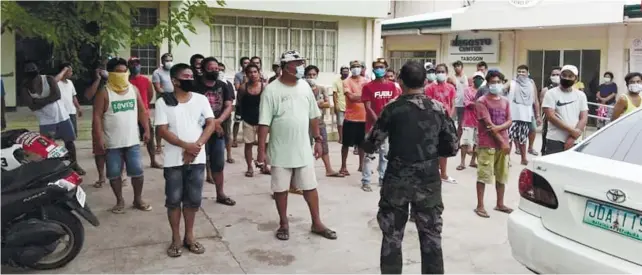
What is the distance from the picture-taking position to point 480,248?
5094 mm

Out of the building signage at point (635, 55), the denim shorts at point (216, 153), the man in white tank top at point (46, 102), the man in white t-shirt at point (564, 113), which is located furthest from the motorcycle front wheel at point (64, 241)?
the building signage at point (635, 55)

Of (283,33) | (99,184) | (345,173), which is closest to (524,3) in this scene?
(283,33)

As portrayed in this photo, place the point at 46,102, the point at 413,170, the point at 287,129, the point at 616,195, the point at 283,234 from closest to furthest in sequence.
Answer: the point at 616,195, the point at 413,170, the point at 287,129, the point at 283,234, the point at 46,102

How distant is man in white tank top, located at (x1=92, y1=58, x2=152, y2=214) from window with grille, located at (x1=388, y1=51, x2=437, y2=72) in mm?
16051

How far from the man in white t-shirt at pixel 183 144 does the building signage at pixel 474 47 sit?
14537 millimetres

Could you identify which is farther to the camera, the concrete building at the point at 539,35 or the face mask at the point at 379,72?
the concrete building at the point at 539,35

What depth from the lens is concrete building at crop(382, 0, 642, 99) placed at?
14.0 metres

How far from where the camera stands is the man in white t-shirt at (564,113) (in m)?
6.11

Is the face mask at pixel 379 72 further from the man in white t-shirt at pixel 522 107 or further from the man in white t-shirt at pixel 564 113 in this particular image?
the man in white t-shirt at pixel 522 107

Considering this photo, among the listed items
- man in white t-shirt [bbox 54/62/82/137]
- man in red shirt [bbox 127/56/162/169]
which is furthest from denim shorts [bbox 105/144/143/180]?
man in red shirt [bbox 127/56/162/169]

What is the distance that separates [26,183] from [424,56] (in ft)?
61.4

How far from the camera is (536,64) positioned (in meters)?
16.9

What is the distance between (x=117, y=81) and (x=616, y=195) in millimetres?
4589

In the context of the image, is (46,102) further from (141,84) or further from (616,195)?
(616,195)
